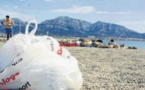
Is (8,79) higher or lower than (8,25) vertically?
lower

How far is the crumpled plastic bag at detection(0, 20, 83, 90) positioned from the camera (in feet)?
13.3

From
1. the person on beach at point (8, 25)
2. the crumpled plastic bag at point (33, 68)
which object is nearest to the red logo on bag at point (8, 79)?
the crumpled plastic bag at point (33, 68)

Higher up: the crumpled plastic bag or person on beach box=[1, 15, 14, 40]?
person on beach box=[1, 15, 14, 40]

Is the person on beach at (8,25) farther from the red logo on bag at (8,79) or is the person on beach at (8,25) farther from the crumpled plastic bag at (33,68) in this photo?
the red logo on bag at (8,79)

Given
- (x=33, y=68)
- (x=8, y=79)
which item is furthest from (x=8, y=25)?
(x=33, y=68)

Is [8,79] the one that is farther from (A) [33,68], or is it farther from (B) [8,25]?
(B) [8,25]

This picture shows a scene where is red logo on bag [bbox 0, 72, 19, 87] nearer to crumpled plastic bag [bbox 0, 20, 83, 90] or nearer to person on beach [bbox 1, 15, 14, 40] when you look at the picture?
crumpled plastic bag [bbox 0, 20, 83, 90]

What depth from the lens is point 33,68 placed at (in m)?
4.11

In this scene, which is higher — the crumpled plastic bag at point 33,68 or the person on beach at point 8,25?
the person on beach at point 8,25

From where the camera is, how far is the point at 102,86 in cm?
547

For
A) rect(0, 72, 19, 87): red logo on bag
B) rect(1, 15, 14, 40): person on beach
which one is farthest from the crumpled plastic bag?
rect(1, 15, 14, 40): person on beach

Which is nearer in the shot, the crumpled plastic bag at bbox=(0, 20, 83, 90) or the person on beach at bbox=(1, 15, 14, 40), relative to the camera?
the crumpled plastic bag at bbox=(0, 20, 83, 90)

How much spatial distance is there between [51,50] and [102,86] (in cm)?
137

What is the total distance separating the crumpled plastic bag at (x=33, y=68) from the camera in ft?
13.3
